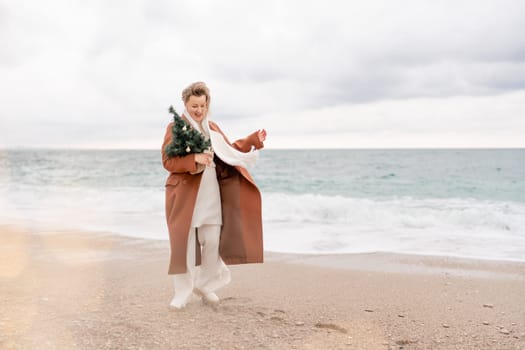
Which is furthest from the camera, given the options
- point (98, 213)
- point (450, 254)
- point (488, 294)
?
point (98, 213)

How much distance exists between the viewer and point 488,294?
14.7 feet

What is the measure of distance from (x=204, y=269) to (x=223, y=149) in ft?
3.32

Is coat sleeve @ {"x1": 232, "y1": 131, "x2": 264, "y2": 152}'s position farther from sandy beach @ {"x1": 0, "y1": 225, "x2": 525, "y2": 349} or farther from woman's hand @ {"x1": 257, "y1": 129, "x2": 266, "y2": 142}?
sandy beach @ {"x1": 0, "y1": 225, "x2": 525, "y2": 349}

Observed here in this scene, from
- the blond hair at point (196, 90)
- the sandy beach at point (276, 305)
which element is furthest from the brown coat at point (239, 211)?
the sandy beach at point (276, 305)

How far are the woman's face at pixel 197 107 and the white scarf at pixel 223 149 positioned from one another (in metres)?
0.03

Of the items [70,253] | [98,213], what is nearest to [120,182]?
[98,213]

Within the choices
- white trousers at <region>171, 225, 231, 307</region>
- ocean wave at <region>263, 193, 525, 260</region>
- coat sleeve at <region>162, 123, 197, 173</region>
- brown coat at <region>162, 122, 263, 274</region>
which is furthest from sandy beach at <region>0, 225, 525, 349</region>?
coat sleeve at <region>162, 123, 197, 173</region>

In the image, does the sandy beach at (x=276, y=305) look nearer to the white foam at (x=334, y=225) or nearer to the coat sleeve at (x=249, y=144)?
the white foam at (x=334, y=225)

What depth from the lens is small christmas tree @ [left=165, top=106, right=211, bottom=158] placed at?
3564mm

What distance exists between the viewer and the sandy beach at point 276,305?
128 inches

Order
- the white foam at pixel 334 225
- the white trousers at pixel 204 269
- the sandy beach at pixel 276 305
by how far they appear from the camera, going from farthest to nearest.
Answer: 1. the white foam at pixel 334 225
2. the white trousers at pixel 204 269
3. the sandy beach at pixel 276 305

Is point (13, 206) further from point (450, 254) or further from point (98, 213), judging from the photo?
point (450, 254)

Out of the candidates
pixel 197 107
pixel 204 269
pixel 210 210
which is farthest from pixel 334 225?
pixel 197 107

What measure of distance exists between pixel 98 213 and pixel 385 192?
1389 centimetres
